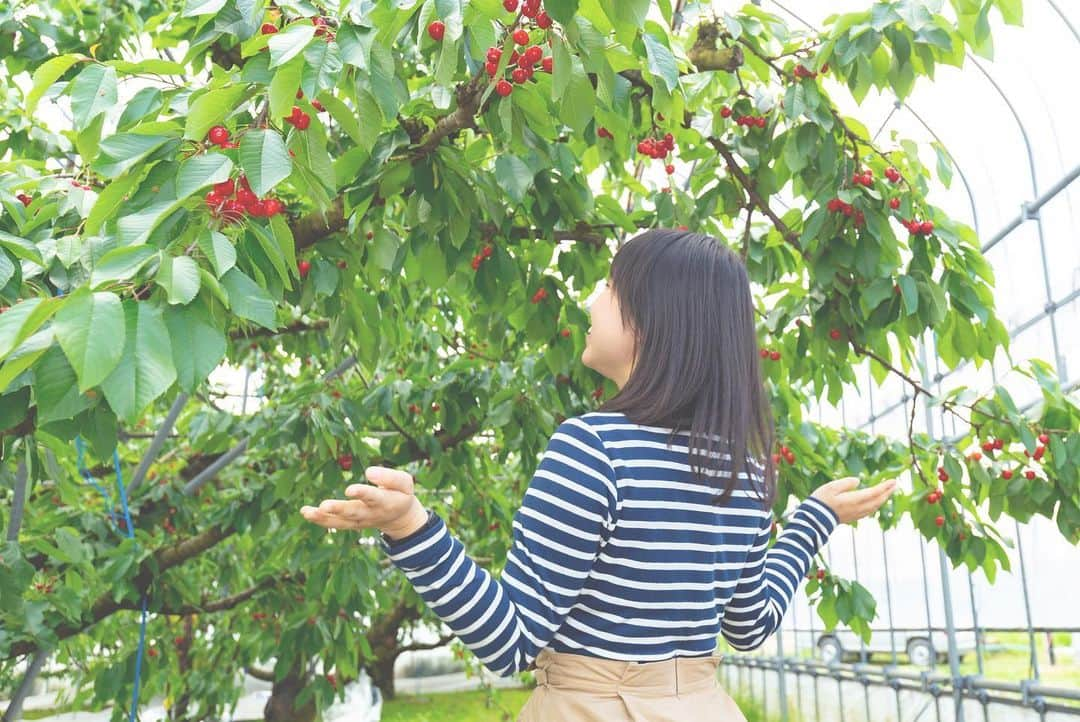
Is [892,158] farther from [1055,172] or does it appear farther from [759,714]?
[759,714]

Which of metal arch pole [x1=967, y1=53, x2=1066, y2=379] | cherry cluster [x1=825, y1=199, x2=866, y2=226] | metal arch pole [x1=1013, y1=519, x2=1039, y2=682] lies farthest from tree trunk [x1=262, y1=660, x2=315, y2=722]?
cherry cluster [x1=825, y1=199, x2=866, y2=226]

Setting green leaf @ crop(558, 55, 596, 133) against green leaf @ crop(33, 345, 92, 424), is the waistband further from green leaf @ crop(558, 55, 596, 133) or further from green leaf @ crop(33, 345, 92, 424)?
green leaf @ crop(558, 55, 596, 133)

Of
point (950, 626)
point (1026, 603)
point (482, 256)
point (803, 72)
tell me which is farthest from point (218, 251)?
point (950, 626)

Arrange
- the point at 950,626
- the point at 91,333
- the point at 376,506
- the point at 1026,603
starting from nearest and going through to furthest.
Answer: the point at 91,333 → the point at 376,506 → the point at 1026,603 → the point at 950,626

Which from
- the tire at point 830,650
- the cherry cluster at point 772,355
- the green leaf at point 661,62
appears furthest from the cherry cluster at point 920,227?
the tire at point 830,650

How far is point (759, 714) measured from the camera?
10.3 m

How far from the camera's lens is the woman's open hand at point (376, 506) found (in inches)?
35.5

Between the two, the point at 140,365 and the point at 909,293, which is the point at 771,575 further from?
the point at 909,293

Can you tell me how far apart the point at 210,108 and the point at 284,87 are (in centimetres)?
9

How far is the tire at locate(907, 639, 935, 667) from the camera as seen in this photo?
254 inches

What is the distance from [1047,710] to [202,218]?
4.22 metres

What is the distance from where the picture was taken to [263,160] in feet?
3.54

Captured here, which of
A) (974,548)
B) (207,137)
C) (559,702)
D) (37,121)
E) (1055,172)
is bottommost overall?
(559,702)

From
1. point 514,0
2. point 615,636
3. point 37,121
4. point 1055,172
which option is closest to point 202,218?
point 514,0
